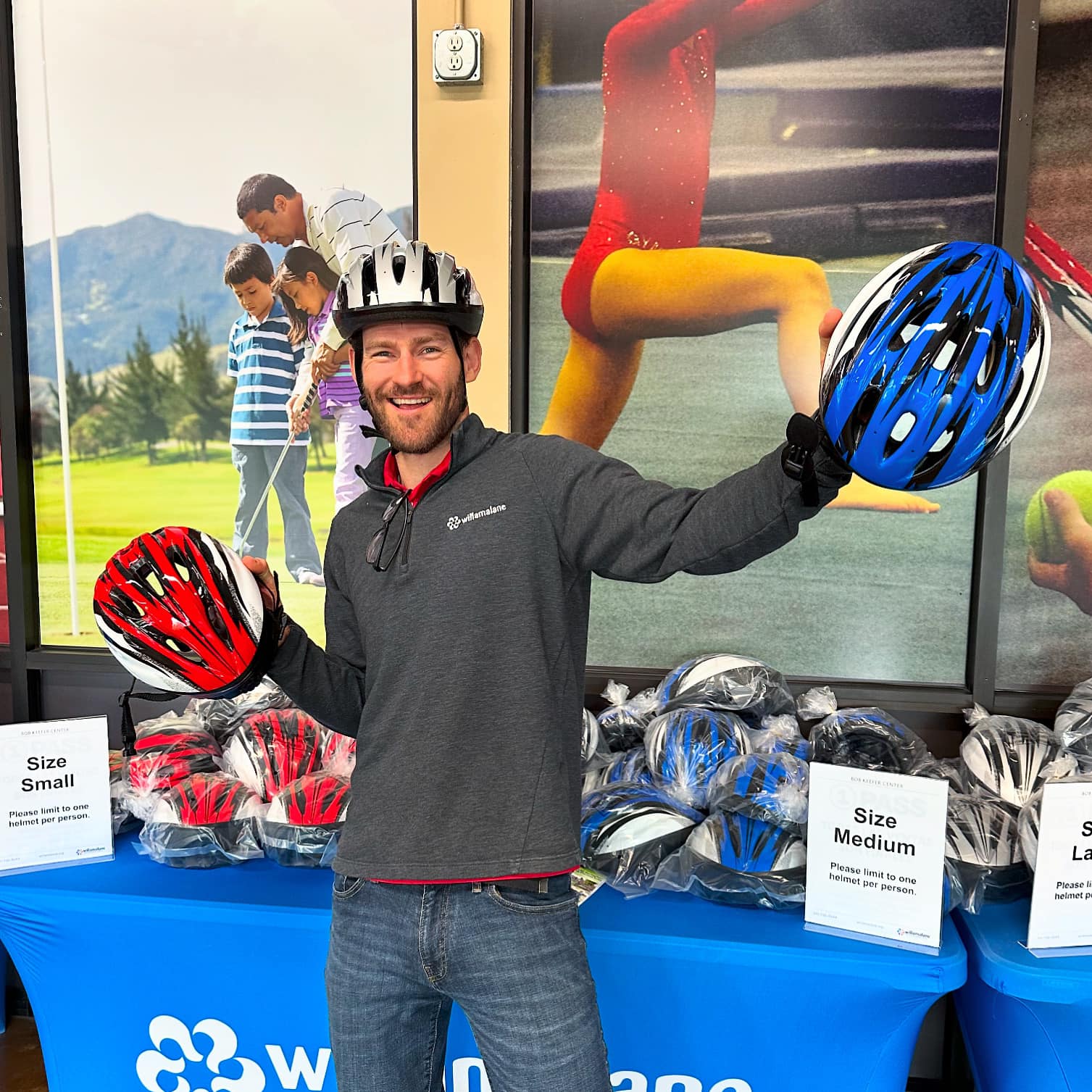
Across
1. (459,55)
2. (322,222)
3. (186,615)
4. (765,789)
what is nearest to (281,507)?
(322,222)

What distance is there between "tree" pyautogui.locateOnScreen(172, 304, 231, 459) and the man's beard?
5.09ft

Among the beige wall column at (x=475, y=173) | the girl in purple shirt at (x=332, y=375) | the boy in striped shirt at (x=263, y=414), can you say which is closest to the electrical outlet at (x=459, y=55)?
the beige wall column at (x=475, y=173)

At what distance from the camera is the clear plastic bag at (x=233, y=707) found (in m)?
2.46

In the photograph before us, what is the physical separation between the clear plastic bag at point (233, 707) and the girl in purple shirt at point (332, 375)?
60cm

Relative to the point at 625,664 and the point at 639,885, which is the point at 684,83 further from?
the point at 639,885

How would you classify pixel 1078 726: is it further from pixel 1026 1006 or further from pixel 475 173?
pixel 475 173

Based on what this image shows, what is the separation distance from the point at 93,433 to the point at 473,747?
209 cm

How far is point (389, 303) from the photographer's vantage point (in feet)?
4.85

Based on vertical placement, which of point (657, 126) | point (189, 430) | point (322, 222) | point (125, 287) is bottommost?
point (189, 430)

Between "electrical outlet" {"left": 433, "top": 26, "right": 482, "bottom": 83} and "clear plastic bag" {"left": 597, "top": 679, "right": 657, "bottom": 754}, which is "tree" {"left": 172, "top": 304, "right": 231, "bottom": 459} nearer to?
"electrical outlet" {"left": 433, "top": 26, "right": 482, "bottom": 83}

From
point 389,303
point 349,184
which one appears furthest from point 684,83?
point 389,303

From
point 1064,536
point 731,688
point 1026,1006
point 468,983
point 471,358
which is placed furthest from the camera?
point 1064,536

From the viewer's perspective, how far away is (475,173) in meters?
2.57

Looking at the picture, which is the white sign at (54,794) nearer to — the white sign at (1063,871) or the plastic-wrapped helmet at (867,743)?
the plastic-wrapped helmet at (867,743)
